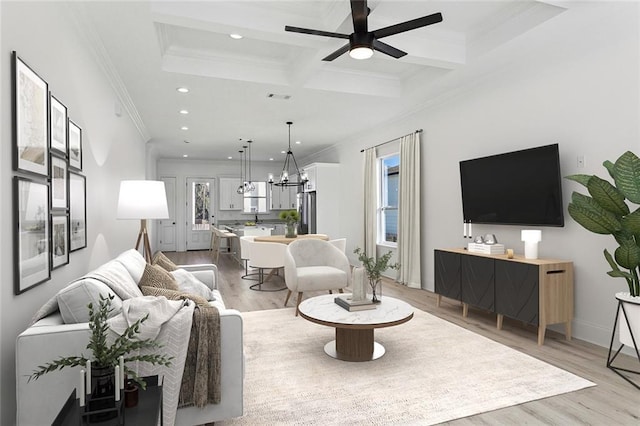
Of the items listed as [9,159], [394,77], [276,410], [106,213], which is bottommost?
[276,410]

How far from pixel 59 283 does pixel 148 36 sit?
2234 mm

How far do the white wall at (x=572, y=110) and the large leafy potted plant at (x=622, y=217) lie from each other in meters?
0.62

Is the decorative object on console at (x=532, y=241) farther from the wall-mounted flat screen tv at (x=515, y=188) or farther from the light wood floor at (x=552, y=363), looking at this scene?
the light wood floor at (x=552, y=363)

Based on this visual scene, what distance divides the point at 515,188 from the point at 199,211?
31.4 feet

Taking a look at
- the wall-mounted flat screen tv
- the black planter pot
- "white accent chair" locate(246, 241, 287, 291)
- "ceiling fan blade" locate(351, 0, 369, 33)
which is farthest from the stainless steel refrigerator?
the black planter pot

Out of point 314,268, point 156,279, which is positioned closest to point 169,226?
point 314,268

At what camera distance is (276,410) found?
7.66ft

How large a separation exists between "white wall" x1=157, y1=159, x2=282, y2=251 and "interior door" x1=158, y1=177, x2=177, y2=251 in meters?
0.10

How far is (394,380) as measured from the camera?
8.92 feet

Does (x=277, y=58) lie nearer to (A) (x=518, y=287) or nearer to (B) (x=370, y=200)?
(B) (x=370, y=200)

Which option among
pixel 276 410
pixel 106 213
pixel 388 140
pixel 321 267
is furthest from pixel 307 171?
pixel 276 410

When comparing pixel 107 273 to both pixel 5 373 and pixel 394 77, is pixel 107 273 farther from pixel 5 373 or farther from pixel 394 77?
pixel 394 77

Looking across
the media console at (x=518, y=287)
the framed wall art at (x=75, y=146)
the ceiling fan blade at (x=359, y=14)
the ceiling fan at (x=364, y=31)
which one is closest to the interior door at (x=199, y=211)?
the framed wall art at (x=75, y=146)

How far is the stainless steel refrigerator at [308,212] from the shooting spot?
874 centimetres
